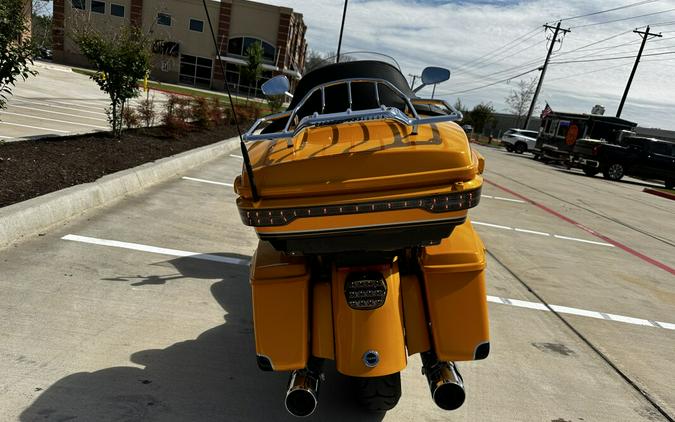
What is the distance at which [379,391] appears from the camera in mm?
2475

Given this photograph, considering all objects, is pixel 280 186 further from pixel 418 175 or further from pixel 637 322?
pixel 637 322

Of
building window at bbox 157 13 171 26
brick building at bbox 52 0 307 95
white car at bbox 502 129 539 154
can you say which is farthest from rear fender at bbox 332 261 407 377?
brick building at bbox 52 0 307 95

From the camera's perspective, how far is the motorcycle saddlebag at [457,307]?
2.40 m

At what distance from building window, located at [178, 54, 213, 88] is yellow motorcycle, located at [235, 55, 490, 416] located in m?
55.4

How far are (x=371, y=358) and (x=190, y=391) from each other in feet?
3.77

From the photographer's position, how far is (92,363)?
2.86m

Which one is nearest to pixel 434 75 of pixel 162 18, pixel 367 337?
pixel 367 337

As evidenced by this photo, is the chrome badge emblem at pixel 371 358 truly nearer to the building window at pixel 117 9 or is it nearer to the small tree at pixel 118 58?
the small tree at pixel 118 58

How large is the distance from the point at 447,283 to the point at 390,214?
554 mm

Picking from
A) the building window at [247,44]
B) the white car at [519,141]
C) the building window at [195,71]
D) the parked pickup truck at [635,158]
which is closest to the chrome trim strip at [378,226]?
the parked pickup truck at [635,158]

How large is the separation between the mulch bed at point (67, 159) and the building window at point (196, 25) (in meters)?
46.7

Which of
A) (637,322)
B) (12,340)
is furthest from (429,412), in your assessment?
(637,322)

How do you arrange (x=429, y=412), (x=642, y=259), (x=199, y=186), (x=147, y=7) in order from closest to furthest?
(x=429, y=412)
(x=642, y=259)
(x=199, y=186)
(x=147, y=7)

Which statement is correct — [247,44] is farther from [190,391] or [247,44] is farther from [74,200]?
[190,391]
